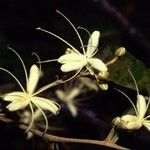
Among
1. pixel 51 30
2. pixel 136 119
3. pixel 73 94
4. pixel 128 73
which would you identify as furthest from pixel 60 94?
pixel 136 119

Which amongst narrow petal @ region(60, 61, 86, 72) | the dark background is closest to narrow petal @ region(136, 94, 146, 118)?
narrow petal @ region(60, 61, 86, 72)

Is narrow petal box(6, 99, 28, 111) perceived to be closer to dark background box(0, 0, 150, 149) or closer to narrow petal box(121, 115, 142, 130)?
narrow petal box(121, 115, 142, 130)

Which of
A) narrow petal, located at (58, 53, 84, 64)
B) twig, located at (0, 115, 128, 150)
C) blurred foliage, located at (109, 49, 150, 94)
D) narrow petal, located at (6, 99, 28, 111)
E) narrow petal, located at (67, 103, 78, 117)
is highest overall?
narrow petal, located at (67, 103, 78, 117)

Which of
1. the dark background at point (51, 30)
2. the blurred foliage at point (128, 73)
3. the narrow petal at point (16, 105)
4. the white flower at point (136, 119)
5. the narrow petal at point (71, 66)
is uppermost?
the dark background at point (51, 30)

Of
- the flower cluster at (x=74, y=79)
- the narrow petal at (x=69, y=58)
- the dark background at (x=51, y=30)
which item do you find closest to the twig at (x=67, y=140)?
the flower cluster at (x=74, y=79)

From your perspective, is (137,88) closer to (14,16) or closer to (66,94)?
(66,94)

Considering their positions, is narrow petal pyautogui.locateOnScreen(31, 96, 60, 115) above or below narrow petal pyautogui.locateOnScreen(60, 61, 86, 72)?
below

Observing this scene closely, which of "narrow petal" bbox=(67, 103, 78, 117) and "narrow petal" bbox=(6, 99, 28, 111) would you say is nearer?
"narrow petal" bbox=(6, 99, 28, 111)

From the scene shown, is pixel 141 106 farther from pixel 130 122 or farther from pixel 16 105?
pixel 16 105

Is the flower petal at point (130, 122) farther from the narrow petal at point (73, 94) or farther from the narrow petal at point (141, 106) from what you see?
A: the narrow petal at point (73, 94)
